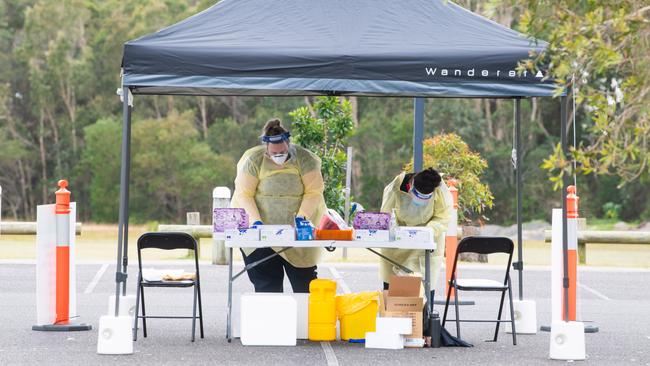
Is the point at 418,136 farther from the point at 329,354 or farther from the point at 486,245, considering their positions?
the point at 329,354

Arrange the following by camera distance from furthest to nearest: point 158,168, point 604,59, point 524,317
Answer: point 158,168
point 524,317
point 604,59

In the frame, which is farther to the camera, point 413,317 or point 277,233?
point 413,317

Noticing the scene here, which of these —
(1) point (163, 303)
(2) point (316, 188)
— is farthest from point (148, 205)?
(2) point (316, 188)

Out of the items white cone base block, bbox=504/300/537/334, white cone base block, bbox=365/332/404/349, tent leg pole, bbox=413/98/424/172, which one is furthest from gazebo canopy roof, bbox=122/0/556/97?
tent leg pole, bbox=413/98/424/172

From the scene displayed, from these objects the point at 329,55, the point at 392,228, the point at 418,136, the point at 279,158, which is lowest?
the point at 392,228

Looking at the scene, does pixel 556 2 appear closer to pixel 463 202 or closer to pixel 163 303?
pixel 163 303

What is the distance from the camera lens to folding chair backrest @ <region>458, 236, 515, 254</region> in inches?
382

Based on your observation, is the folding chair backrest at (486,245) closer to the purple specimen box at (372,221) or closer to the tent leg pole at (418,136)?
the purple specimen box at (372,221)

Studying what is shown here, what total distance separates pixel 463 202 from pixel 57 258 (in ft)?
32.8

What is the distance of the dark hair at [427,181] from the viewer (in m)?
9.80

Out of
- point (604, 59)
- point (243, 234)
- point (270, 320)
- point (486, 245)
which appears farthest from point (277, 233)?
point (604, 59)

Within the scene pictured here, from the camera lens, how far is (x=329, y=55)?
9078 millimetres

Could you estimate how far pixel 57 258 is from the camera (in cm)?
1045

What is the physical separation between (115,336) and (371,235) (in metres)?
2.00
